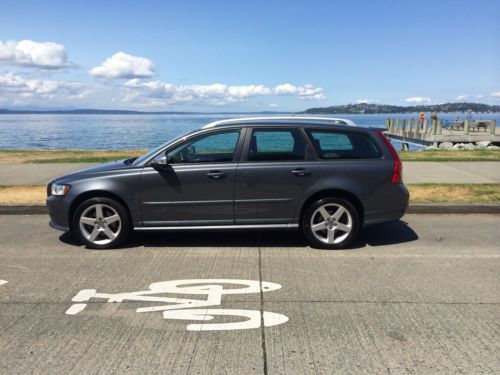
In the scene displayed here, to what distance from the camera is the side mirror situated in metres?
5.52

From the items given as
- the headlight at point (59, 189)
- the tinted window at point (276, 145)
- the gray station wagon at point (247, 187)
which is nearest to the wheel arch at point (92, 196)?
the gray station wagon at point (247, 187)

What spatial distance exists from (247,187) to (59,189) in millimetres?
2426

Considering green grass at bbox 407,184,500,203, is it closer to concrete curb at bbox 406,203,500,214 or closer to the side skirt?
concrete curb at bbox 406,203,500,214

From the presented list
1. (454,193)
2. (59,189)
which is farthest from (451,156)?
(59,189)

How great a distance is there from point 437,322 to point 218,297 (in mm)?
1892

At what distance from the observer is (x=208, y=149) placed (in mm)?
5809

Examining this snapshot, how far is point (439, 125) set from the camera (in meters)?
36.1

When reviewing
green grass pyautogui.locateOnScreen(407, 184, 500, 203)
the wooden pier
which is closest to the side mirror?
green grass pyautogui.locateOnScreen(407, 184, 500, 203)

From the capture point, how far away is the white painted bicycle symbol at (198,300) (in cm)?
363

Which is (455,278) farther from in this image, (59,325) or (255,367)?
(59,325)

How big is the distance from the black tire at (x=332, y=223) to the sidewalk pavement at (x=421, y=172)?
508 cm

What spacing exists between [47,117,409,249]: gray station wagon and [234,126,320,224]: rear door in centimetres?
1

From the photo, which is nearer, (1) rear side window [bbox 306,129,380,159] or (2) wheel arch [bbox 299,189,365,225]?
(2) wheel arch [bbox 299,189,365,225]

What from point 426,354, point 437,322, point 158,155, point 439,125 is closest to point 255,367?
point 426,354
